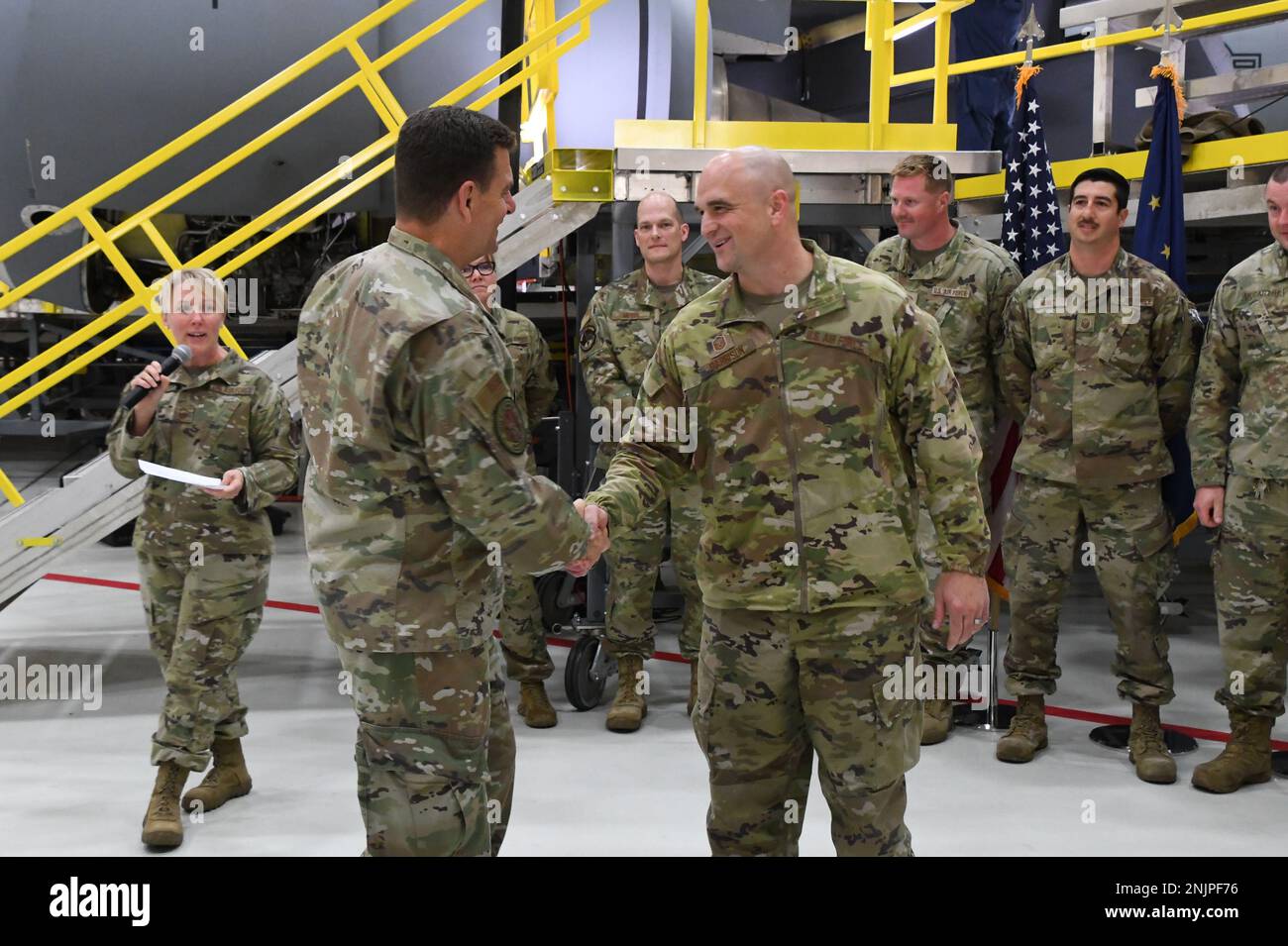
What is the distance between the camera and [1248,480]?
444 cm

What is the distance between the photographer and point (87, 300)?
7.60 meters

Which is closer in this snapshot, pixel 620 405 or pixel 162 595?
pixel 162 595

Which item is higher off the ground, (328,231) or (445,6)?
(445,6)

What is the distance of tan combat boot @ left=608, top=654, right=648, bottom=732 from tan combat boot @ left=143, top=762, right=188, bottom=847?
1756 millimetres

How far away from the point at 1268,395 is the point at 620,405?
2466mm

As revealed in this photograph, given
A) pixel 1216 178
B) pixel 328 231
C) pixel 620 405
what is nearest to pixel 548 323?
pixel 328 231

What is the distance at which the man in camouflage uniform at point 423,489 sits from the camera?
2365mm

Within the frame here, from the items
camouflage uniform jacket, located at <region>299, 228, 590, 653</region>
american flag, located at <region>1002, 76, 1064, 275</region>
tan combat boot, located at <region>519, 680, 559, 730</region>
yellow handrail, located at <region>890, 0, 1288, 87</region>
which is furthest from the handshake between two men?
yellow handrail, located at <region>890, 0, 1288, 87</region>

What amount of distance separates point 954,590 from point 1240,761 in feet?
7.65

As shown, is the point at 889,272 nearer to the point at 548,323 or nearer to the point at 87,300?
the point at 548,323

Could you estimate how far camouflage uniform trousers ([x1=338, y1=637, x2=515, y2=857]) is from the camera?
2.53 metres

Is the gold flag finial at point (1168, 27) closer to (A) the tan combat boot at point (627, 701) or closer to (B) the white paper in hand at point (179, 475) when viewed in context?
(A) the tan combat boot at point (627, 701)

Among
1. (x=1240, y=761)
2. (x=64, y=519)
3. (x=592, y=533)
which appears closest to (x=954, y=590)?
(x=592, y=533)

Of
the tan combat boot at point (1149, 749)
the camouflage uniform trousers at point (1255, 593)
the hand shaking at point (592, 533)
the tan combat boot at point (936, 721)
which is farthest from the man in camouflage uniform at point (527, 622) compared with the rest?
the camouflage uniform trousers at point (1255, 593)
